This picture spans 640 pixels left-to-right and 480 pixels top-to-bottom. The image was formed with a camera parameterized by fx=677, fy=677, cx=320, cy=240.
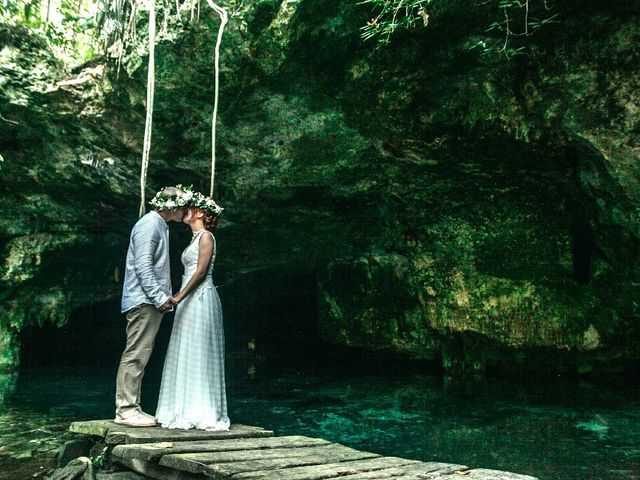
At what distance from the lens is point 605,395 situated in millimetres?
9773

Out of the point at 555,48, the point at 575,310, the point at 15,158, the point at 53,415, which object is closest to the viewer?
the point at 555,48

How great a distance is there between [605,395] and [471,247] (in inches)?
115

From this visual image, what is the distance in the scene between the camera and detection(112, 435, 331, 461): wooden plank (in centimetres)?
412

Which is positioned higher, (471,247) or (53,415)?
(471,247)

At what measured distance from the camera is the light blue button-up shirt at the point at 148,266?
4.96m

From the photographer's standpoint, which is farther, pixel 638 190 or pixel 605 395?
pixel 605 395

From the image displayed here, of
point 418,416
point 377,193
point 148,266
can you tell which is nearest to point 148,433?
point 148,266

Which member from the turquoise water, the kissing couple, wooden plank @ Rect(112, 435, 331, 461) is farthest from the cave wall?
wooden plank @ Rect(112, 435, 331, 461)

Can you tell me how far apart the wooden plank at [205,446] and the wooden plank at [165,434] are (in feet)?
0.22

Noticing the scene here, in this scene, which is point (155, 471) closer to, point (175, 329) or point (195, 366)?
point (195, 366)

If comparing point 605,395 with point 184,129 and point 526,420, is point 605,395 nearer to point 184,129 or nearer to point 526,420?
point 526,420

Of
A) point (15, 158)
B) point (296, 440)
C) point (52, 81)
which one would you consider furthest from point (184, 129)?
point (296, 440)

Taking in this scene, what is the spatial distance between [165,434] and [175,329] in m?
0.86

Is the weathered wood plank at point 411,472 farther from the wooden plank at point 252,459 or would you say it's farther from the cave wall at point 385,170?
the cave wall at point 385,170
